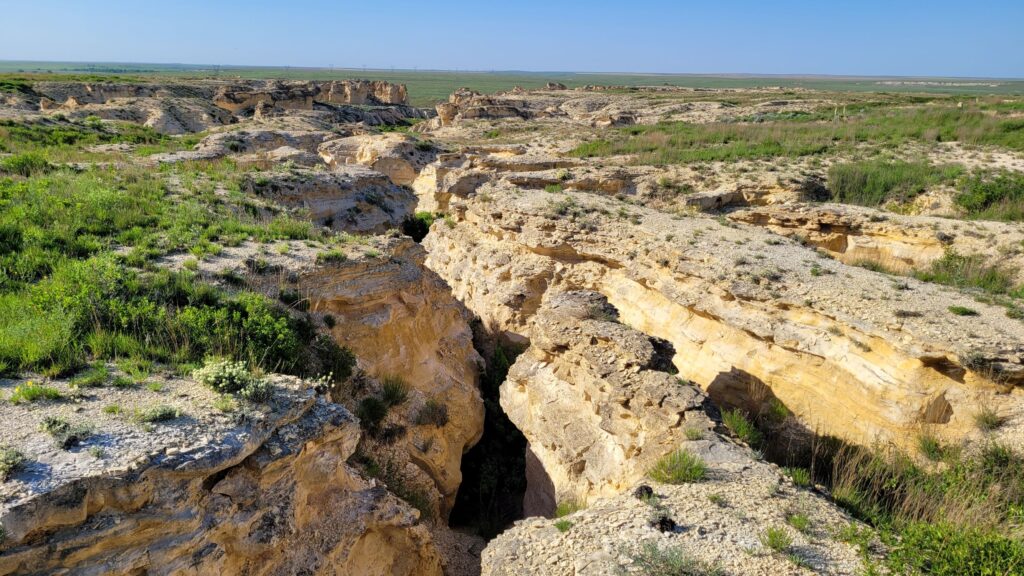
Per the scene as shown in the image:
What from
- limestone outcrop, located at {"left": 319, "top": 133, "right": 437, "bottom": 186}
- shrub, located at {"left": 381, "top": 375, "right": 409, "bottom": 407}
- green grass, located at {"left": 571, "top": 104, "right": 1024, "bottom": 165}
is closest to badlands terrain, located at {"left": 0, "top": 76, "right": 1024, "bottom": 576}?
shrub, located at {"left": 381, "top": 375, "right": 409, "bottom": 407}

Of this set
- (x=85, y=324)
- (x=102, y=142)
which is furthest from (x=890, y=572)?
(x=102, y=142)

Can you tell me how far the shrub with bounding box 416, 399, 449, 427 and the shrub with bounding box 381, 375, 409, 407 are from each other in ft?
1.39

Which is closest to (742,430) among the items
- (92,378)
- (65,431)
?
(65,431)

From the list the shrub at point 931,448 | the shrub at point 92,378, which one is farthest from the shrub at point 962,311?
the shrub at point 92,378

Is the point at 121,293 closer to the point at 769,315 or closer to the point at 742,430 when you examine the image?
the point at 742,430

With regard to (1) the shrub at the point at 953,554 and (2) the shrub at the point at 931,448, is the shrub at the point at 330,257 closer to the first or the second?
(1) the shrub at the point at 953,554

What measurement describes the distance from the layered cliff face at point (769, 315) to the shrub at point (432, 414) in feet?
16.4

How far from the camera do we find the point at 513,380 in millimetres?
10094

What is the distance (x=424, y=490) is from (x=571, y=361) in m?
3.25

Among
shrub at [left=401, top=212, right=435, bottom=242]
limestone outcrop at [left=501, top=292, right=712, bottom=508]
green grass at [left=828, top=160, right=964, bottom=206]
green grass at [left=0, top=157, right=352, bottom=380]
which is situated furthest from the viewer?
shrub at [left=401, top=212, right=435, bottom=242]

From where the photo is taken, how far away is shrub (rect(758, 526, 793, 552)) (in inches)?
188

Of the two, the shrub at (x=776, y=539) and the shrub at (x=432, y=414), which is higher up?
the shrub at (x=776, y=539)

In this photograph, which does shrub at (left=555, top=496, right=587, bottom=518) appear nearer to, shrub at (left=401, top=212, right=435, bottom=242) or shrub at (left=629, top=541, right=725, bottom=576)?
shrub at (left=629, top=541, right=725, bottom=576)

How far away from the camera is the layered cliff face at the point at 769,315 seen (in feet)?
25.5
